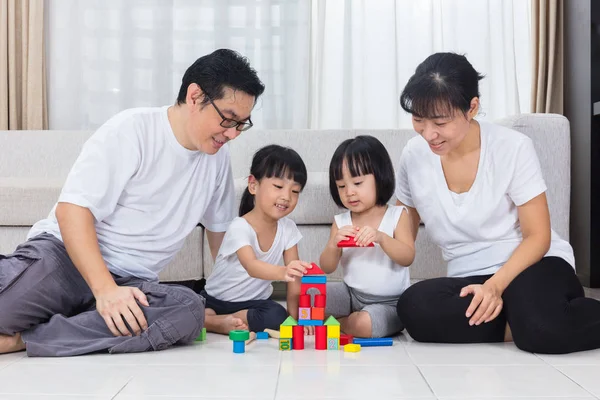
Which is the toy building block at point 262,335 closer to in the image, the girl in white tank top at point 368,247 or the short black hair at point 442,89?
the girl in white tank top at point 368,247

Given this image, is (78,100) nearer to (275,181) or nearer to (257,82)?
(275,181)

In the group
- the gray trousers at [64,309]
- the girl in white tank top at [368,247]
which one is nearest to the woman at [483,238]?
the girl in white tank top at [368,247]

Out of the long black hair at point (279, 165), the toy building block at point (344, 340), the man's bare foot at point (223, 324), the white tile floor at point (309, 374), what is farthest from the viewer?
the long black hair at point (279, 165)

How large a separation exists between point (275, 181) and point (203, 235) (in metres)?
0.53

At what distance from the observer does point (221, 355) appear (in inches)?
62.3

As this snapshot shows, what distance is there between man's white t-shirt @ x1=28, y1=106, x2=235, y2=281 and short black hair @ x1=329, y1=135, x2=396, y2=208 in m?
0.40

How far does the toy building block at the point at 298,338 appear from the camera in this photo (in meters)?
1.67

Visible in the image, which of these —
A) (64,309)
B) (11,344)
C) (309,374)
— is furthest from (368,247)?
(11,344)

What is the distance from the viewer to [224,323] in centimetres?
190

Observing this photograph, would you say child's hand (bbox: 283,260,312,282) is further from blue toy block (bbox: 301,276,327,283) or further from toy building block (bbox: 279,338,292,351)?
toy building block (bbox: 279,338,292,351)

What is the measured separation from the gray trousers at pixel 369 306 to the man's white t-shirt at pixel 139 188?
0.49 metres

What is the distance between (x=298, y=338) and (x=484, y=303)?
0.45 m

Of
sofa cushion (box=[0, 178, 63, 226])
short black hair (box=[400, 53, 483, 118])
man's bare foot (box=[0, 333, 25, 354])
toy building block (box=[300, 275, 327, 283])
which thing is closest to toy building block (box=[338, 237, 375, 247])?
toy building block (box=[300, 275, 327, 283])

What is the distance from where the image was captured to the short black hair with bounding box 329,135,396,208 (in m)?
1.95
